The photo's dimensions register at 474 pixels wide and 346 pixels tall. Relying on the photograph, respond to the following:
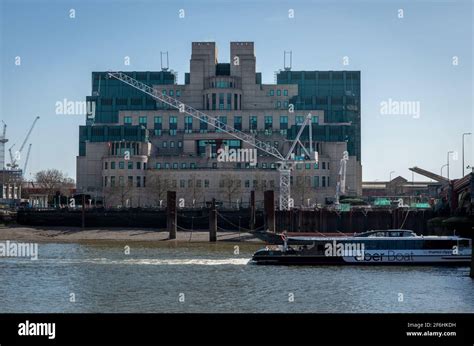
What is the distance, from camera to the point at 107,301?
135 feet

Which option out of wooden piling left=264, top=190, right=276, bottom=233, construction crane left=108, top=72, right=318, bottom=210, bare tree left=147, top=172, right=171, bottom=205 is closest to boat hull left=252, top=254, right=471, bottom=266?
wooden piling left=264, top=190, right=276, bottom=233

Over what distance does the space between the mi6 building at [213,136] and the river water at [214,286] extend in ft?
213

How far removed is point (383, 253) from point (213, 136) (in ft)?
274

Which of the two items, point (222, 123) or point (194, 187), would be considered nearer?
point (194, 187)

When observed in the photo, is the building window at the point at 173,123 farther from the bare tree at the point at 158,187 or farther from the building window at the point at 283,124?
the building window at the point at 283,124

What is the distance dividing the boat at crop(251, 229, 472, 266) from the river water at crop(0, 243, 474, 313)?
1457mm

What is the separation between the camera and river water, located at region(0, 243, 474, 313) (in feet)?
130

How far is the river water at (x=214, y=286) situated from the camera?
39.6 m

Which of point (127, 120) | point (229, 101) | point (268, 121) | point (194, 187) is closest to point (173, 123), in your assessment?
point (127, 120)

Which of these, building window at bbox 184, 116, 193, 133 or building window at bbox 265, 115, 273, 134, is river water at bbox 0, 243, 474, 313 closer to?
building window at bbox 265, 115, 273, 134

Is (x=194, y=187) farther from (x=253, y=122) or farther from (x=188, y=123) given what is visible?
(x=253, y=122)

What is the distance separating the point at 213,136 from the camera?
142000 millimetres
